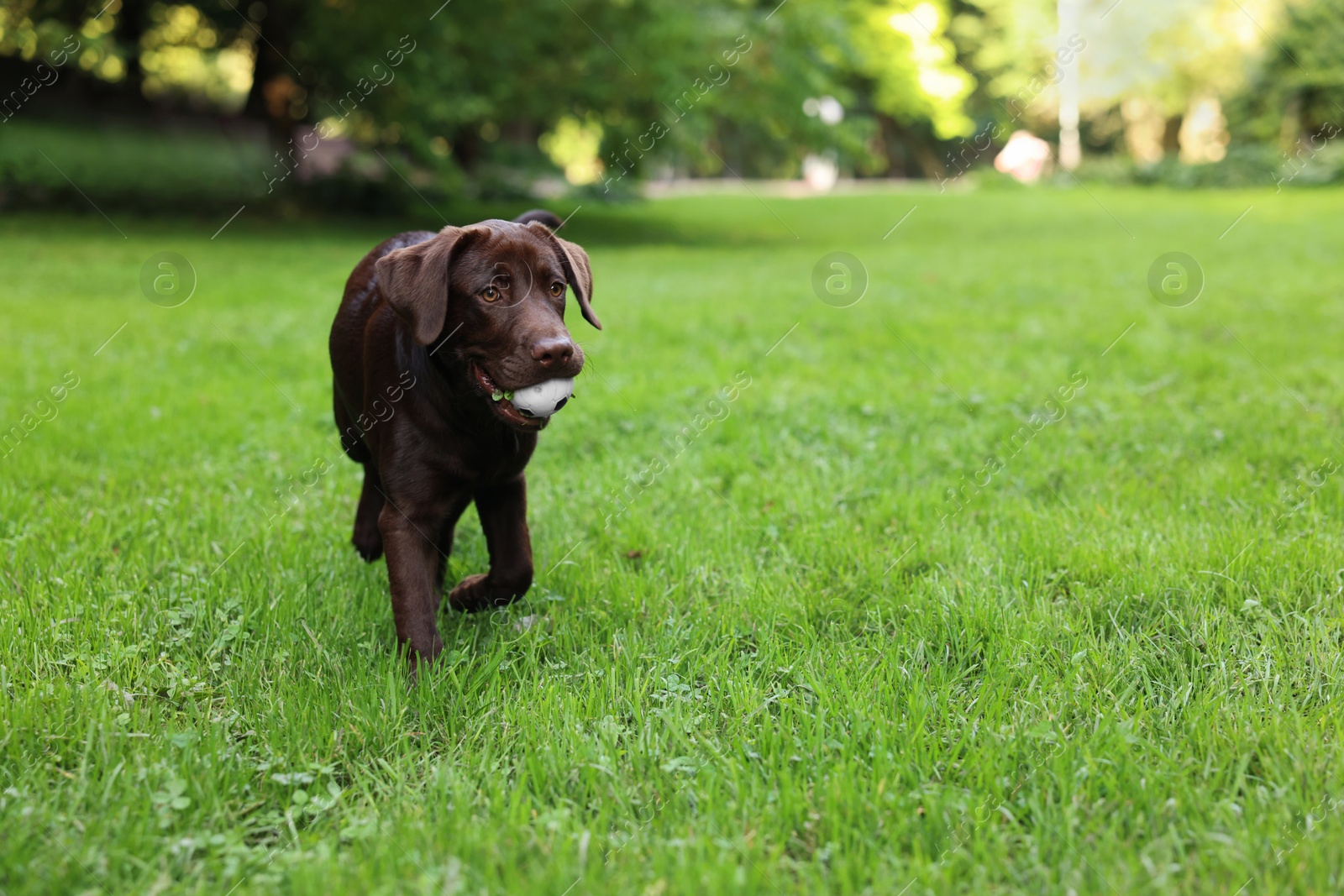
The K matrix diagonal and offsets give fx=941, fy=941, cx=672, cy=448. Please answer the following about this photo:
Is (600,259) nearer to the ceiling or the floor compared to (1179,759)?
nearer to the floor

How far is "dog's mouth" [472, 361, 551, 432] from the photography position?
2.77 meters

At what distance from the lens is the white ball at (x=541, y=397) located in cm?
271

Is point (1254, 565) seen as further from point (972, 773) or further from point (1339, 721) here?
point (972, 773)

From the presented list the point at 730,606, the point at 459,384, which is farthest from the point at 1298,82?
the point at 459,384

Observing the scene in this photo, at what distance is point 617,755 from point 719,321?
266 inches

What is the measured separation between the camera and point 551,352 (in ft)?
8.91

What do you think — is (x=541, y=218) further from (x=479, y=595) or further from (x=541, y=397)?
(x=479, y=595)

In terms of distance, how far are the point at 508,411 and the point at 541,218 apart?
1.18 m

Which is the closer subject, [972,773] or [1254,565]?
[972,773]

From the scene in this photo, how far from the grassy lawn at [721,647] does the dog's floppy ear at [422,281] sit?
1.07 m

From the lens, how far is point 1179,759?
7.94ft

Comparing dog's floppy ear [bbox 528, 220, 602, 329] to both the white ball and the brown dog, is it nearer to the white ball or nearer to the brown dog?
the brown dog

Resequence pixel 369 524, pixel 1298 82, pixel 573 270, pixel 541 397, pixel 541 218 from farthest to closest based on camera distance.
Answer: pixel 1298 82 < pixel 369 524 < pixel 541 218 < pixel 573 270 < pixel 541 397

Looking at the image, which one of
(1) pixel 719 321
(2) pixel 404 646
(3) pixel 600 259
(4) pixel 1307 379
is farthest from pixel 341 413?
(3) pixel 600 259
